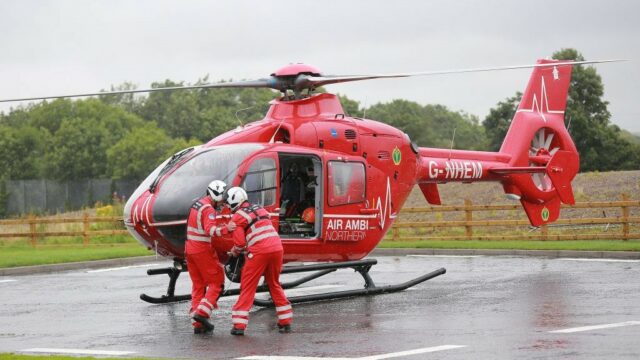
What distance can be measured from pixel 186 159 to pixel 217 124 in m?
64.7

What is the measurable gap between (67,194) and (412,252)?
36.7m

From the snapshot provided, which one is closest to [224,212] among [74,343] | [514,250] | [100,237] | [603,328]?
[74,343]

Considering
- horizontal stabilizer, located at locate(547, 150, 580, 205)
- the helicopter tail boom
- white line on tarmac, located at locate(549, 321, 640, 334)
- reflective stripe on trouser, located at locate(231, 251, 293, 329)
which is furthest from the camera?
horizontal stabilizer, located at locate(547, 150, 580, 205)

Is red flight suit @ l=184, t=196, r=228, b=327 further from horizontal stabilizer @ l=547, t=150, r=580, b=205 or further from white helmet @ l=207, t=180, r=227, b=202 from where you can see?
horizontal stabilizer @ l=547, t=150, r=580, b=205

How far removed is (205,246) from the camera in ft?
43.5

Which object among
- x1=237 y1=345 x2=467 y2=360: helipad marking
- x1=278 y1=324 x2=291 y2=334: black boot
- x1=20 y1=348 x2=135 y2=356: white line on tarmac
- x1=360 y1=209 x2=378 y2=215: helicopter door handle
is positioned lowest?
x1=278 y1=324 x2=291 y2=334: black boot

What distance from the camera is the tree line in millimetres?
60000

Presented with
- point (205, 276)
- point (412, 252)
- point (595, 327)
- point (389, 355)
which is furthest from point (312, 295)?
point (412, 252)

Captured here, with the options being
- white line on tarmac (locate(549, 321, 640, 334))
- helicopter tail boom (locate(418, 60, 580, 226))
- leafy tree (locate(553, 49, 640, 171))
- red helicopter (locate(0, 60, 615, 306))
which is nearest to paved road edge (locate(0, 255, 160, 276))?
red helicopter (locate(0, 60, 615, 306))

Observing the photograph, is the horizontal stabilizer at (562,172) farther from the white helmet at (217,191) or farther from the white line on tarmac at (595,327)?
the white helmet at (217,191)

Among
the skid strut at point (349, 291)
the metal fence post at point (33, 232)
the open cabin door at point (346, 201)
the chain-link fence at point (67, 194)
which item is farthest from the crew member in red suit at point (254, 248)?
the chain-link fence at point (67, 194)

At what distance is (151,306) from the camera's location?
1605 cm

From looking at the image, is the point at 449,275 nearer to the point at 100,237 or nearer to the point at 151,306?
the point at 151,306

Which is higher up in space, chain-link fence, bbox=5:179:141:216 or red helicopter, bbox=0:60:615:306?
red helicopter, bbox=0:60:615:306
